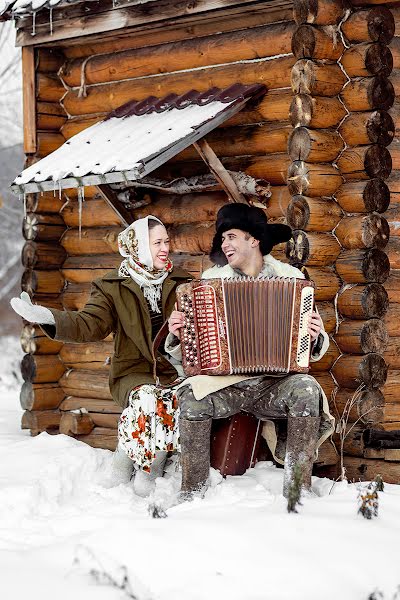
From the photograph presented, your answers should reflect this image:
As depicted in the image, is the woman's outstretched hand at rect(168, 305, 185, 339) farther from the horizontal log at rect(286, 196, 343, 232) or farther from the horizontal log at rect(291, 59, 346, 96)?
the horizontal log at rect(291, 59, 346, 96)

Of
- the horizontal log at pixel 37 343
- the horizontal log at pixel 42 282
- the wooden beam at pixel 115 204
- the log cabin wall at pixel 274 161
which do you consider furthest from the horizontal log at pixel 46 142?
the horizontal log at pixel 37 343

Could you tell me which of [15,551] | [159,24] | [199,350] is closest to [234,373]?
[199,350]

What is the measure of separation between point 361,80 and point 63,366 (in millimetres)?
3827

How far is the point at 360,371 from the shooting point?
7.87m

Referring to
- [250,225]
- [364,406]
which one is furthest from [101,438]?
[250,225]

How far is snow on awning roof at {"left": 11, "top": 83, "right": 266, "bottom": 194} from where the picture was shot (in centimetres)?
779

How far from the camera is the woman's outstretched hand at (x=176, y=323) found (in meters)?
6.78

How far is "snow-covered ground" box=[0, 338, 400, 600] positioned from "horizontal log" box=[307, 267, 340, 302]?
164cm

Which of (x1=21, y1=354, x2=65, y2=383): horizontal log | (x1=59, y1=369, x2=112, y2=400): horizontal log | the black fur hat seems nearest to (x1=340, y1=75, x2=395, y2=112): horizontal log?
the black fur hat

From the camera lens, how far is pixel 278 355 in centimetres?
674

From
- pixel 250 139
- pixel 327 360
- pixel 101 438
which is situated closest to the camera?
pixel 327 360

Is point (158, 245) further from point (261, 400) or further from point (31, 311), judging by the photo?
point (261, 400)

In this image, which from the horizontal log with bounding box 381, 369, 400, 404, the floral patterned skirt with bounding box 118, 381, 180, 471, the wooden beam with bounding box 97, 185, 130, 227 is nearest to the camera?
the floral patterned skirt with bounding box 118, 381, 180, 471

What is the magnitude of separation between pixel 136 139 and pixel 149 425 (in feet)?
7.27
